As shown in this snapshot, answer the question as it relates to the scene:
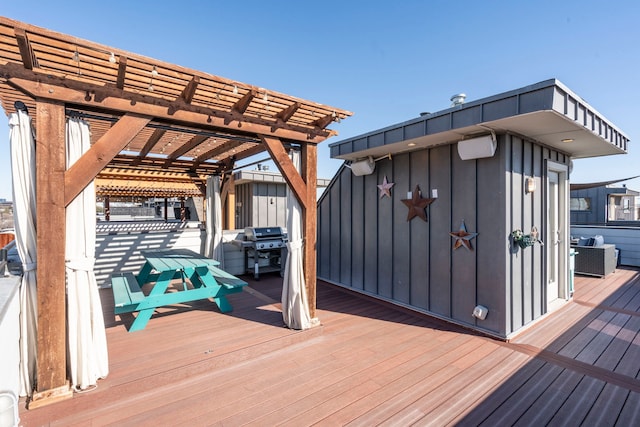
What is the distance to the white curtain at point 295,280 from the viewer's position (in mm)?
3232

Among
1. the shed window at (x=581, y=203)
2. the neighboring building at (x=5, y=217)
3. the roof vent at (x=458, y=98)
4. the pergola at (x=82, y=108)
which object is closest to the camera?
the pergola at (x=82, y=108)

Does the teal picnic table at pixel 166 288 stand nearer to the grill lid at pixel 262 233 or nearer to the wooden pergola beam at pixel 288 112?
the grill lid at pixel 262 233

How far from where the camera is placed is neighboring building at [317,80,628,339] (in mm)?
3033

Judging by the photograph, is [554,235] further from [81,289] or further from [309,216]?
[81,289]

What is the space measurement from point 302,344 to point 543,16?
590 cm

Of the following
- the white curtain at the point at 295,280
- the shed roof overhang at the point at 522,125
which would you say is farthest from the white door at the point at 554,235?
the white curtain at the point at 295,280

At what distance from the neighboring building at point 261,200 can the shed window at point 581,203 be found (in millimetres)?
12770

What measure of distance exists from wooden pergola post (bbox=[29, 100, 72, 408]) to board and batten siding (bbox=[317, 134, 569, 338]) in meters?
3.76

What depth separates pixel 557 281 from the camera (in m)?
4.30

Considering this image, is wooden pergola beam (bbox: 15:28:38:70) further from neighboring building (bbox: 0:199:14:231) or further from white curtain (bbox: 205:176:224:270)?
neighboring building (bbox: 0:199:14:231)

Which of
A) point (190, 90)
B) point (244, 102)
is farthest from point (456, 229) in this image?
point (190, 90)

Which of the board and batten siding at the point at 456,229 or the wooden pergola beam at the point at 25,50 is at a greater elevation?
the wooden pergola beam at the point at 25,50

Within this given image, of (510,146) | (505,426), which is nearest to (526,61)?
(510,146)

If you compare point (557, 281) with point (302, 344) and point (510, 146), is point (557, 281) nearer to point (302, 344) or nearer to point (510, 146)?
point (510, 146)
